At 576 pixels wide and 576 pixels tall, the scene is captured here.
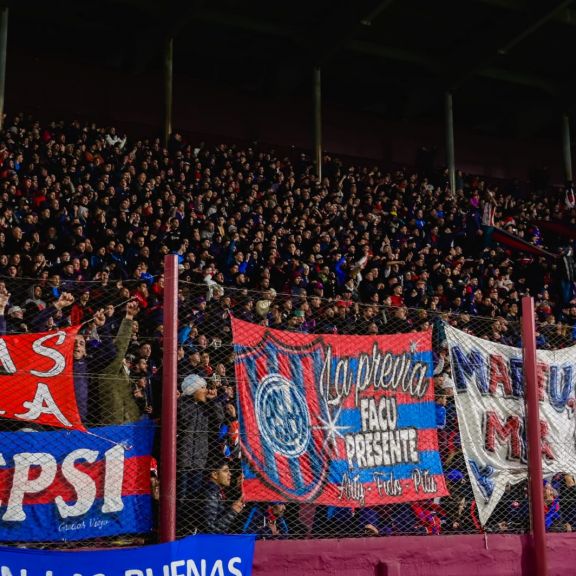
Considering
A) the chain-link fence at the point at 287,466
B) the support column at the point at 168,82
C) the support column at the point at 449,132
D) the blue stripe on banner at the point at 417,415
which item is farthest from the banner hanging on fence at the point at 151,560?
the support column at the point at 449,132

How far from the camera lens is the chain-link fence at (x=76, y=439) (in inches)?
197

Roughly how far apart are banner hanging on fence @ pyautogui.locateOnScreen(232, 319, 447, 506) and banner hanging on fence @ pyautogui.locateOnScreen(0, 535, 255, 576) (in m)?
0.37

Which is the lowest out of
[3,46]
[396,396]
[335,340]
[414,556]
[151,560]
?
[414,556]

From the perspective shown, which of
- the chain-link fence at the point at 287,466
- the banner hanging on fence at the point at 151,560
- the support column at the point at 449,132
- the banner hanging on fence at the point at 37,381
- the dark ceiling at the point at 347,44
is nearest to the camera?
the banner hanging on fence at the point at 151,560

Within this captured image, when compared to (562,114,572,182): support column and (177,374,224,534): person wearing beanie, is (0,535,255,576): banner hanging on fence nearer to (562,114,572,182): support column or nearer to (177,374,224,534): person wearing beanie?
(177,374,224,534): person wearing beanie

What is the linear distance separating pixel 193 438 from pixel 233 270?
8058mm

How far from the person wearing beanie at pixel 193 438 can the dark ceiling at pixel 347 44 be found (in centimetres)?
1637

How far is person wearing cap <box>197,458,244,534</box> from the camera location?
5531 millimetres

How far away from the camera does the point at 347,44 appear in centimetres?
2309

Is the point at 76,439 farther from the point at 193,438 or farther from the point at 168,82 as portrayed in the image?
the point at 168,82

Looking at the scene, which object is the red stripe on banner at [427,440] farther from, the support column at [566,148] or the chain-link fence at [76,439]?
the support column at [566,148]

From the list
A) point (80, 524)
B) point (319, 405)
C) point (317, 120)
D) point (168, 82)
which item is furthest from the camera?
point (317, 120)

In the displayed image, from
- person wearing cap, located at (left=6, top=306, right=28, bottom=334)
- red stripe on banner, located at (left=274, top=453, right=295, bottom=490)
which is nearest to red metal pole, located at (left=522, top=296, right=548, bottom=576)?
red stripe on banner, located at (left=274, top=453, right=295, bottom=490)

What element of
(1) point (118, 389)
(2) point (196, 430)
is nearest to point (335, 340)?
(2) point (196, 430)
